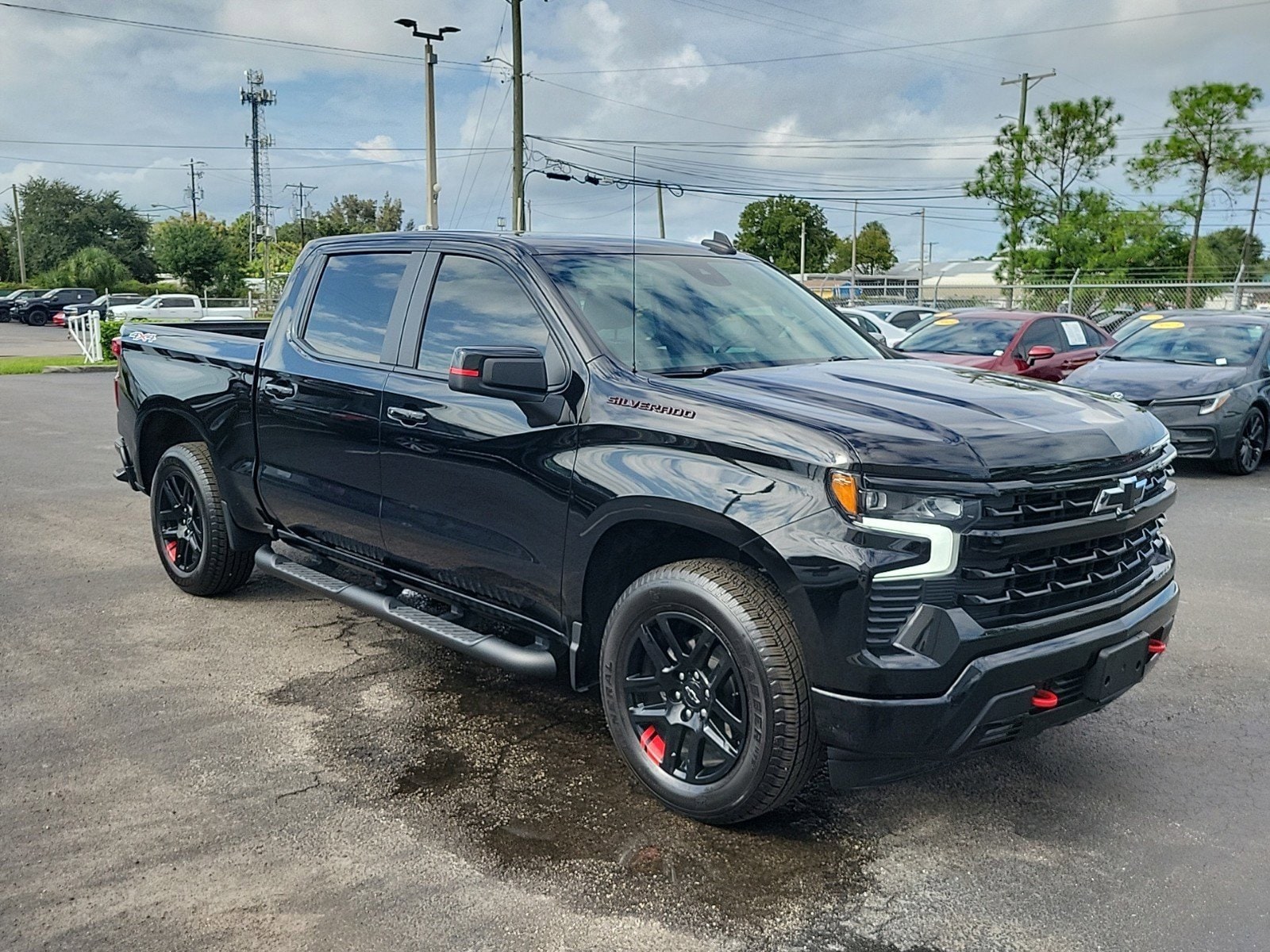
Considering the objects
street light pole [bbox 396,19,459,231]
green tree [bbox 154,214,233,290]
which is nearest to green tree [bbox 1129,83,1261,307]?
street light pole [bbox 396,19,459,231]

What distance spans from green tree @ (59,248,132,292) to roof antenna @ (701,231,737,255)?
70.6m

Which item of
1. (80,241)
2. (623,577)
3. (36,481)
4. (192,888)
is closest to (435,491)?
(623,577)

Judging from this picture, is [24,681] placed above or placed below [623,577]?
below

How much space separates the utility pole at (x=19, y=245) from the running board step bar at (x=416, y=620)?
82305 millimetres

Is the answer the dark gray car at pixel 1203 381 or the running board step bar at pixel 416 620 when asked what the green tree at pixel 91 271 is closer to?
the dark gray car at pixel 1203 381

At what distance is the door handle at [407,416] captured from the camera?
14.8 ft

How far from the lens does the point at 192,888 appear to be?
3266 mm

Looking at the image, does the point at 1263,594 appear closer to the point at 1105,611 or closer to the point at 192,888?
the point at 1105,611

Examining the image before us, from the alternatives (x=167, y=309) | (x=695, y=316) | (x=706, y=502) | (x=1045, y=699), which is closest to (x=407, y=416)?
(x=695, y=316)

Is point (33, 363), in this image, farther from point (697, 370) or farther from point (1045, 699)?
point (1045, 699)

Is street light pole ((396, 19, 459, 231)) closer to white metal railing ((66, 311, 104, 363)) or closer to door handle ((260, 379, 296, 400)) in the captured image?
white metal railing ((66, 311, 104, 363))

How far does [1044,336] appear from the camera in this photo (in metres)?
13.5

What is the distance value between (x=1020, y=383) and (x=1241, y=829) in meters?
1.67

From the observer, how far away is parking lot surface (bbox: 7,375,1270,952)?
3.10 meters
